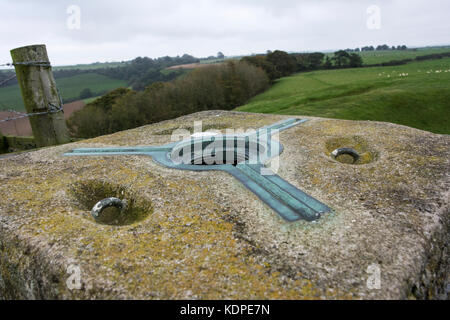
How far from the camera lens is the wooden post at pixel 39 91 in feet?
34.1

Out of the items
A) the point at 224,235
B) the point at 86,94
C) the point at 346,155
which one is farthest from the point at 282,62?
the point at 224,235

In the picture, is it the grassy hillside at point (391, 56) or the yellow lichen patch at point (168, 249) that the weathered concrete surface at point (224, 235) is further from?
the grassy hillside at point (391, 56)

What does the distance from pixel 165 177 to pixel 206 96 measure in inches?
1166

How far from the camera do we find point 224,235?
4.74 m

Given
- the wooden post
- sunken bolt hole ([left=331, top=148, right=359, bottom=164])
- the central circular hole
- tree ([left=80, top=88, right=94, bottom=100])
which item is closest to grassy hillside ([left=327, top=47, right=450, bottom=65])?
tree ([left=80, top=88, right=94, bottom=100])

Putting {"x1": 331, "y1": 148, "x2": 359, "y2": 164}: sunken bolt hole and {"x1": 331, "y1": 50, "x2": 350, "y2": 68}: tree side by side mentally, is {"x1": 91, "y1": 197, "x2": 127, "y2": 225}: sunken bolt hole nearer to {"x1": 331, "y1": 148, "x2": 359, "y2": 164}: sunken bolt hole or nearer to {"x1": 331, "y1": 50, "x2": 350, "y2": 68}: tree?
{"x1": 331, "y1": 148, "x2": 359, "y2": 164}: sunken bolt hole

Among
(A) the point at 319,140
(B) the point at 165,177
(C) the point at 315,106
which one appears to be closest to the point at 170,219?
(B) the point at 165,177

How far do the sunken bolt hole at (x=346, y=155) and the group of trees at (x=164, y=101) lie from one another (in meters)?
26.3

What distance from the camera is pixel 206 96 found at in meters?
35.4

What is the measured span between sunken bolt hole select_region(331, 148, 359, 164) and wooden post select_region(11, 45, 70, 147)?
35.7 ft

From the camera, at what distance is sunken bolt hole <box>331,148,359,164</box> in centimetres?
848

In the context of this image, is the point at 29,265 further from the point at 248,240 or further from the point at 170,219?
the point at 248,240

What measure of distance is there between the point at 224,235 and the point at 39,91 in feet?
33.8

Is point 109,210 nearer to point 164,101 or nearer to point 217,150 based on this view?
point 217,150
